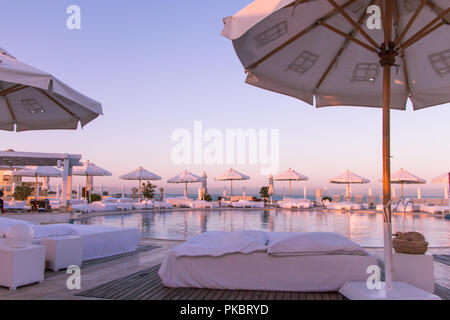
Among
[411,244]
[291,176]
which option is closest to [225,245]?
[411,244]

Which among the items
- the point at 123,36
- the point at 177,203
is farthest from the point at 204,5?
the point at 177,203

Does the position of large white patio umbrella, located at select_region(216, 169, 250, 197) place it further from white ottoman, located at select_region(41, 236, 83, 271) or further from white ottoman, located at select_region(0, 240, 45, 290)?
white ottoman, located at select_region(0, 240, 45, 290)

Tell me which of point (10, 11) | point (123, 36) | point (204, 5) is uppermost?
point (204, 5)

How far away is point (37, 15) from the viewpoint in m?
7.29

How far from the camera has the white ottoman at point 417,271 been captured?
309 centimetres

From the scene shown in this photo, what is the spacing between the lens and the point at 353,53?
3.73m

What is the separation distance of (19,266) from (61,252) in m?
0.93

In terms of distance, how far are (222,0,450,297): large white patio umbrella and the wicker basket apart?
26.0 inches

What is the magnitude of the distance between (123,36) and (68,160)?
448 cm

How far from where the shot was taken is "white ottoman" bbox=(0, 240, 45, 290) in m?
3.30

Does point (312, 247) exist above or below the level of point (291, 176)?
below

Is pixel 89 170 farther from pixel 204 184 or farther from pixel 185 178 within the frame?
pixel 204 184

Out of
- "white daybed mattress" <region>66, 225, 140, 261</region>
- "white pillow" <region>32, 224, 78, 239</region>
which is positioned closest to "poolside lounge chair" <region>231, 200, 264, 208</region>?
"white daybed mattress" <region>66, 225, 140, 261</region>
